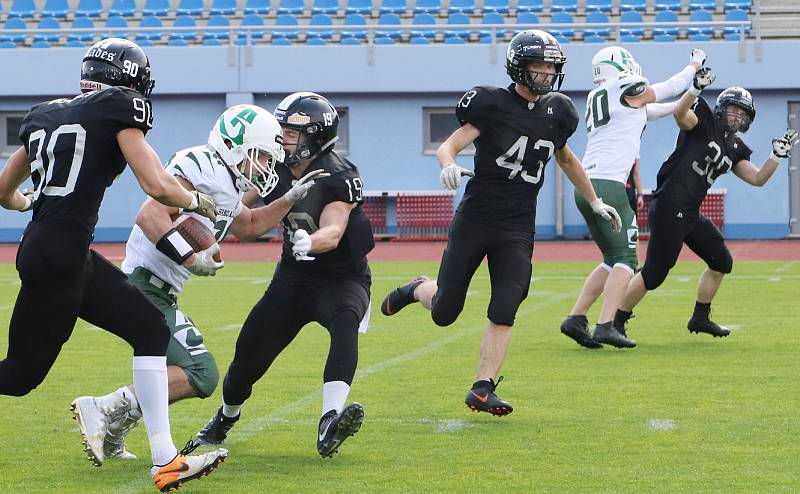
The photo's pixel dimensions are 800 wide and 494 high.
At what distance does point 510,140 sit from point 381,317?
15.3 feet

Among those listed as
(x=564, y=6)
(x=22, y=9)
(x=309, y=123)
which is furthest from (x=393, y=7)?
(x=309, y=123)

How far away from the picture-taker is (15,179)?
4.82 meters

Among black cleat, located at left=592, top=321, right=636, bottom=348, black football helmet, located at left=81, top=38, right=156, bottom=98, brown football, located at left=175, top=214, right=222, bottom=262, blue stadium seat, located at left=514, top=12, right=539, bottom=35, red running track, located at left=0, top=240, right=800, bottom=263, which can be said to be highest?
blue stadium seat, located at left=514, top=12, right=539, bottom=35

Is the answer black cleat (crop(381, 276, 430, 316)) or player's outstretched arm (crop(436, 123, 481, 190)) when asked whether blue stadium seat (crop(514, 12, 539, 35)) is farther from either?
player's outstretched arm (crop(436, 123, 481, 190))

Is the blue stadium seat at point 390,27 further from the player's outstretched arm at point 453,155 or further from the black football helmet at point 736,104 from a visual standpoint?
the player's outstretched arm at point 453,155

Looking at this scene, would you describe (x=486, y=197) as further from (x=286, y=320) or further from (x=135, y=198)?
(x=135, y=198)

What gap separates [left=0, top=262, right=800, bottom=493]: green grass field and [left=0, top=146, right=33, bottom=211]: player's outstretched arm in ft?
1.77

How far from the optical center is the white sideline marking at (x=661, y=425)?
570cm

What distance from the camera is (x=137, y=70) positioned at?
459 centimetres

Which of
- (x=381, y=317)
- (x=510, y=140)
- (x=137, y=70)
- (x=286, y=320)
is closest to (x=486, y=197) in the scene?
(x=510, y=140)

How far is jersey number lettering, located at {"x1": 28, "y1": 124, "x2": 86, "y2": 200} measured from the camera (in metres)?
4.38

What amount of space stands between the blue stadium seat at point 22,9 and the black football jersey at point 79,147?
71.4ft

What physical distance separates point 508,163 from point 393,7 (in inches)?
728

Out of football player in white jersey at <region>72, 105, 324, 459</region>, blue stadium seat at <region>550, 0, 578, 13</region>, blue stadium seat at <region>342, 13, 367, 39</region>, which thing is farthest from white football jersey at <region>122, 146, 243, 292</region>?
blue stadium seat at <region>550, 0, 578, 13</region>
